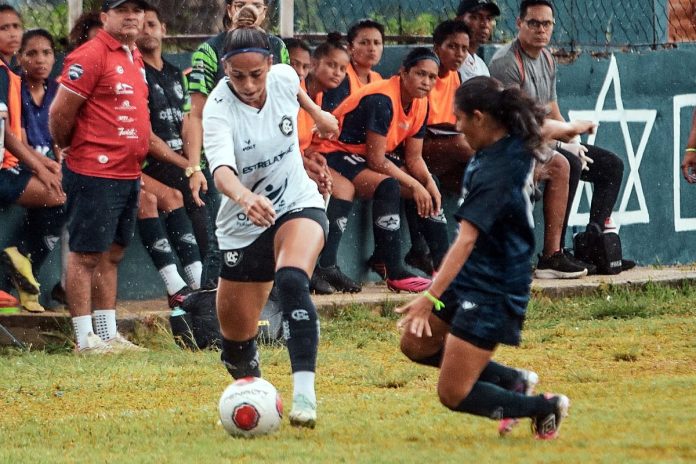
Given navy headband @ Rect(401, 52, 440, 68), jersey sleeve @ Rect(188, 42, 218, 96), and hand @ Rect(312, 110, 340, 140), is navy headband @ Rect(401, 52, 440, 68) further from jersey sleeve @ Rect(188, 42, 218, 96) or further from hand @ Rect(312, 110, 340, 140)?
hand @ Rect(312, 110, 340, 140)

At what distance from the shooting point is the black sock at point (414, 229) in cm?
1196

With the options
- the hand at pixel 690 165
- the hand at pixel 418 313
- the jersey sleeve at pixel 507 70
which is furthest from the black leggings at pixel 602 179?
the hand at pixel 418 313

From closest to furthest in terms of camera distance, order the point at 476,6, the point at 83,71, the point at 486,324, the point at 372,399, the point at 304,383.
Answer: the point at 486,324 < the point at 304,383 < the point at 372,399 < the point at 83,71 < the point at 476,6

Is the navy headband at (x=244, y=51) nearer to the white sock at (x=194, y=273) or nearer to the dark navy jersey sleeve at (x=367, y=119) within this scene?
the white sock at (x=194, y=273)

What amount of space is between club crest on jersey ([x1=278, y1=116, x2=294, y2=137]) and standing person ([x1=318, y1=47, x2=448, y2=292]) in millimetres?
4073

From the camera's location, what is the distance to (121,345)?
9789mm

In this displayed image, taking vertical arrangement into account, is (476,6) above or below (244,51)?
above

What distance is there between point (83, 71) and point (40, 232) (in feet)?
5.09

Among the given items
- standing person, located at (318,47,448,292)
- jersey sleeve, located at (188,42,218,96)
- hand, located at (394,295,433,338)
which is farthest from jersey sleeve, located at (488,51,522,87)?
hand, located at (394,295,433,338)

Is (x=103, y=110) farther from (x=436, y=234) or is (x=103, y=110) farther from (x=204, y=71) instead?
(x=436, y=234)

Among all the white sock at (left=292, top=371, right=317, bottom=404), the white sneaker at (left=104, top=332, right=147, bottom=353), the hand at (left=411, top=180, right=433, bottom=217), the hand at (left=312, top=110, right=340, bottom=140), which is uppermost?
the hand at (left=312, top=110, right=340, bottom=140)

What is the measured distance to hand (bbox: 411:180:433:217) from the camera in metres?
11.4

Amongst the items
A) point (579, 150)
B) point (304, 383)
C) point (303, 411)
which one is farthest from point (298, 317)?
point (579, 150)

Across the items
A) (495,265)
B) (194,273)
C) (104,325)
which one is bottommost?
(104,325)
